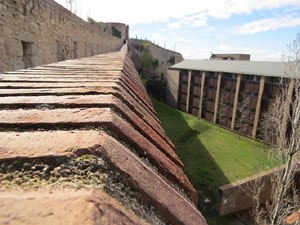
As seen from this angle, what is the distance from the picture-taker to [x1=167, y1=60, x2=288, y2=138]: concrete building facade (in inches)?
675

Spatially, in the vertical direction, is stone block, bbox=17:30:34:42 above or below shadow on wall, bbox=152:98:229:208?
above

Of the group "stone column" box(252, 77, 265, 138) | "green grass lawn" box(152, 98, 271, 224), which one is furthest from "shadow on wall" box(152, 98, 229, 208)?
"stone column" box(252, 77, 265, 138)

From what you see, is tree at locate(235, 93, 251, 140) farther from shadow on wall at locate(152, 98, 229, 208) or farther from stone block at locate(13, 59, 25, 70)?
stone block at locate(13, 59, 25, 70)

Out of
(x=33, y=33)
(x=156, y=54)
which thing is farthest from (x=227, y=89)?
(x=156, y=54)

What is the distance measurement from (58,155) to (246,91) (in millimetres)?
20031

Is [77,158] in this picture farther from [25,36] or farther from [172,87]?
[172,87]

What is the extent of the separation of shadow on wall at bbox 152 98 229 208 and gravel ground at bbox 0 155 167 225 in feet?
36.2

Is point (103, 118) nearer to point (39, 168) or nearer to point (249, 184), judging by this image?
point (39, 168)

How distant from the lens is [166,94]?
94.6ft

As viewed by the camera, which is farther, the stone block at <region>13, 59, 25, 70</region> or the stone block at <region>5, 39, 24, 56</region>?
the stone block at <region>13, 59, 25, 70</region>

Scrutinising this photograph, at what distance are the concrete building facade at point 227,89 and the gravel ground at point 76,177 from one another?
52.9 ft

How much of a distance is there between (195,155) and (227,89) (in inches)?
345

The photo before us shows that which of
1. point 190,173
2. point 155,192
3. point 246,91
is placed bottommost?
point 190,173

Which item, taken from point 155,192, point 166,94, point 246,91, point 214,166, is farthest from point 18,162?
point 166,94
